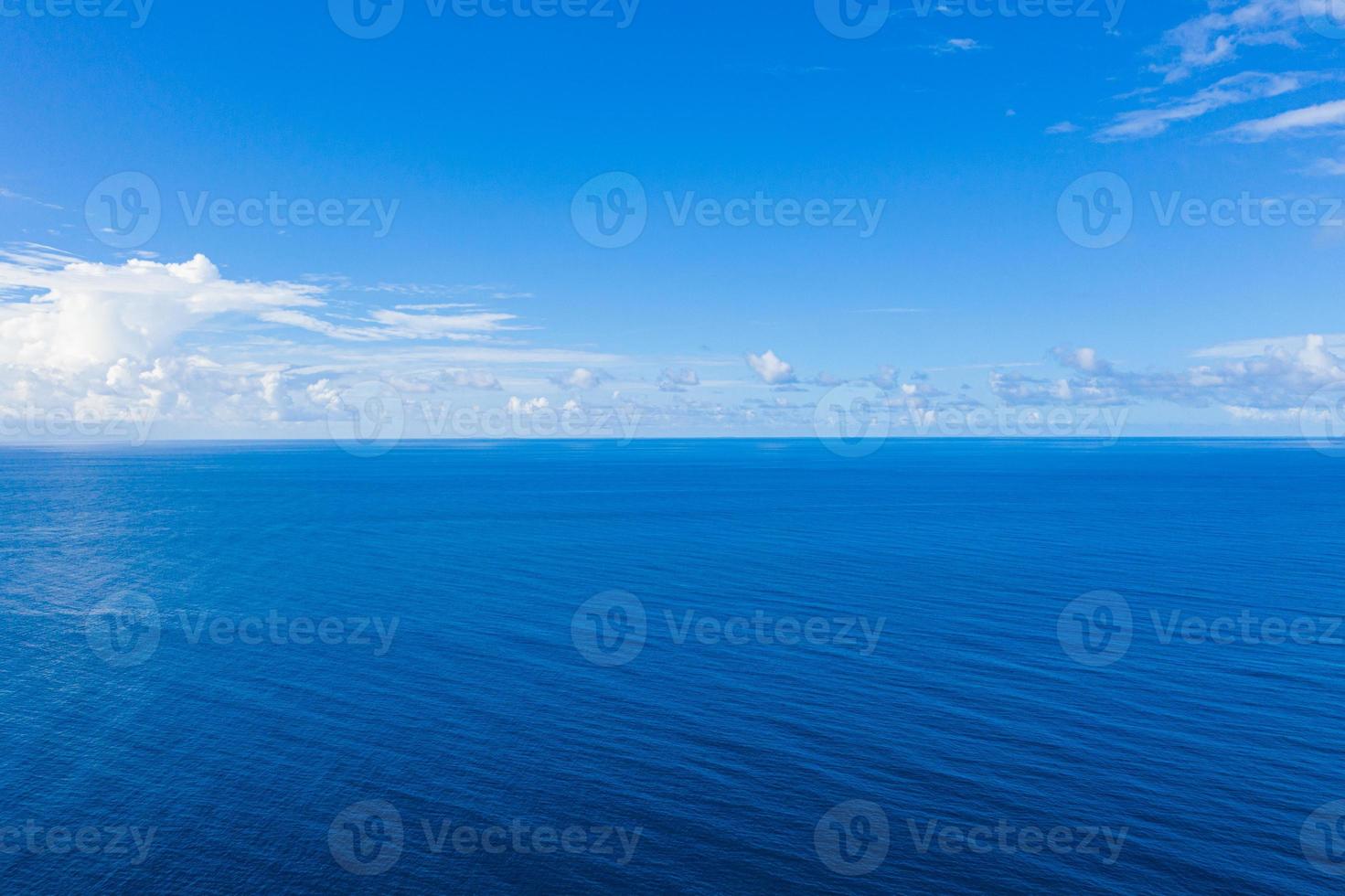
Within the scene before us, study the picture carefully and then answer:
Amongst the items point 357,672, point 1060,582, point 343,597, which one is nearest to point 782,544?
point 1060,582

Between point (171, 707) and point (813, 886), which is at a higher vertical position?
point (813, 886)

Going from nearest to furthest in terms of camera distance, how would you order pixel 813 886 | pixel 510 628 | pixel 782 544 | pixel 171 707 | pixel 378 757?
pixel 813 886 → pixel 378 757 → pixel 171 707 → pixel 510 628 → pixel 782 544

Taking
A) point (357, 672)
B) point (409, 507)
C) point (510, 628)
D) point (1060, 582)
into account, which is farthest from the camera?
point (409, 507)

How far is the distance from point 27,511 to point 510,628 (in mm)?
150010

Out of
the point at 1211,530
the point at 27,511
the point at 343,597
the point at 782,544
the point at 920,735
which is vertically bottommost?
the point at 27,511

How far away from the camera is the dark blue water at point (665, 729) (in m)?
36.5

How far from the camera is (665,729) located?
50.5 meters

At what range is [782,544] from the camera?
12400cm

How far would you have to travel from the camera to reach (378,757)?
46.4 m

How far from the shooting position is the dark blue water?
36.5 metres

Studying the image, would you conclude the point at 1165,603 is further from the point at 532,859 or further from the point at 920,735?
the point at 532,859

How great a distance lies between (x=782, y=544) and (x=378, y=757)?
3392 inches

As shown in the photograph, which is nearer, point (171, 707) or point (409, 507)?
point (171, 707)

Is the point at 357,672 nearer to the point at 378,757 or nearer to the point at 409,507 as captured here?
the point at 378,757
